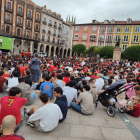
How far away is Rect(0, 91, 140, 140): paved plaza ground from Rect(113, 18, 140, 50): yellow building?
45.8m

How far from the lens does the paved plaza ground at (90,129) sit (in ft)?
11.6

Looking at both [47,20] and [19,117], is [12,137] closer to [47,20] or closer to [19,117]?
[19,117]

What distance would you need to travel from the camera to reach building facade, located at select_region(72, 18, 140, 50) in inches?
1766

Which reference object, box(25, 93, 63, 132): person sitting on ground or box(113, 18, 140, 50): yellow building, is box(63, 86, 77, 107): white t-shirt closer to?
box(25, 93, 63, 132): person sitting on ground

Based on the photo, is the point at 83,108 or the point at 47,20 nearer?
the point at 83,108

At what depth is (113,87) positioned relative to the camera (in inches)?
202

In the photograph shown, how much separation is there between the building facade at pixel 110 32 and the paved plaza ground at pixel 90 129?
45637mm

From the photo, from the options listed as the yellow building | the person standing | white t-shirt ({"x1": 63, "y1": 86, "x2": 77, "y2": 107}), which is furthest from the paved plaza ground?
the yellow building

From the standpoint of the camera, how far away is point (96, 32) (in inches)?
1965

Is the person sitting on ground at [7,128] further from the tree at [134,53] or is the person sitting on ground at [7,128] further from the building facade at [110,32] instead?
the building facade at [110,32]

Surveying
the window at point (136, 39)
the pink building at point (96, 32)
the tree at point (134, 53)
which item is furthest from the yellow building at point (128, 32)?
the tree at point (134, 53)

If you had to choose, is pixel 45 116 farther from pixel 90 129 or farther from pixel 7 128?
pixel 90 129

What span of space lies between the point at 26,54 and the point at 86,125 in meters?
21.2

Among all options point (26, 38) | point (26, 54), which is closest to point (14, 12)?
point (26, 38)
